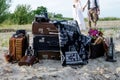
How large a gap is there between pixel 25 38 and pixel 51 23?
77 centimetres

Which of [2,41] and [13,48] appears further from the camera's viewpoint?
[2,41]

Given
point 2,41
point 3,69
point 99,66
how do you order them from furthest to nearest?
point 2,41
point 99,66
point 3,69

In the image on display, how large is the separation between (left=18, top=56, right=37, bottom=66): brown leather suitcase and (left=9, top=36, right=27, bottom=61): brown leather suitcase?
0.25 m

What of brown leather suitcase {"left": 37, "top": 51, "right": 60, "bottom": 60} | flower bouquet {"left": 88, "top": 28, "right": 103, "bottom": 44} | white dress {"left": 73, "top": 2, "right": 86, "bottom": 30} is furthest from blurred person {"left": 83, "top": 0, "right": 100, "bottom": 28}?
brown leather suitcase {"left": 37, "top": 51, "right": 60, "bottom": 60}

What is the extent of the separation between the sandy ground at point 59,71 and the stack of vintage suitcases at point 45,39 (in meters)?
0.19

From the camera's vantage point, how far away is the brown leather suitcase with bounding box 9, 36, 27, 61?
11.0m

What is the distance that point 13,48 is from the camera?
11.1 meters

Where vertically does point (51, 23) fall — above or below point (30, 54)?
above

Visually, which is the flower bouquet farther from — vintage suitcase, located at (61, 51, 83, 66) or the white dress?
the white dress

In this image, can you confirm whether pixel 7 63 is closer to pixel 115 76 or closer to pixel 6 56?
pixel 6 56

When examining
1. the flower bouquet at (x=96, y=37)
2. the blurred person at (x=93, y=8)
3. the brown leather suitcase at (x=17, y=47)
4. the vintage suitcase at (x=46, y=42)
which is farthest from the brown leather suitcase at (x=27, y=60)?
the blurred person at (x=93, y=8)

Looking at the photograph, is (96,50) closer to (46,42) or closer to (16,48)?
Result: (46,42)

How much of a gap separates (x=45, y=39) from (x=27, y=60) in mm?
705

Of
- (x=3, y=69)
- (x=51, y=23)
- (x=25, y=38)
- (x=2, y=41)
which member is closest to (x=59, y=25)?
(x=51, y=23)
